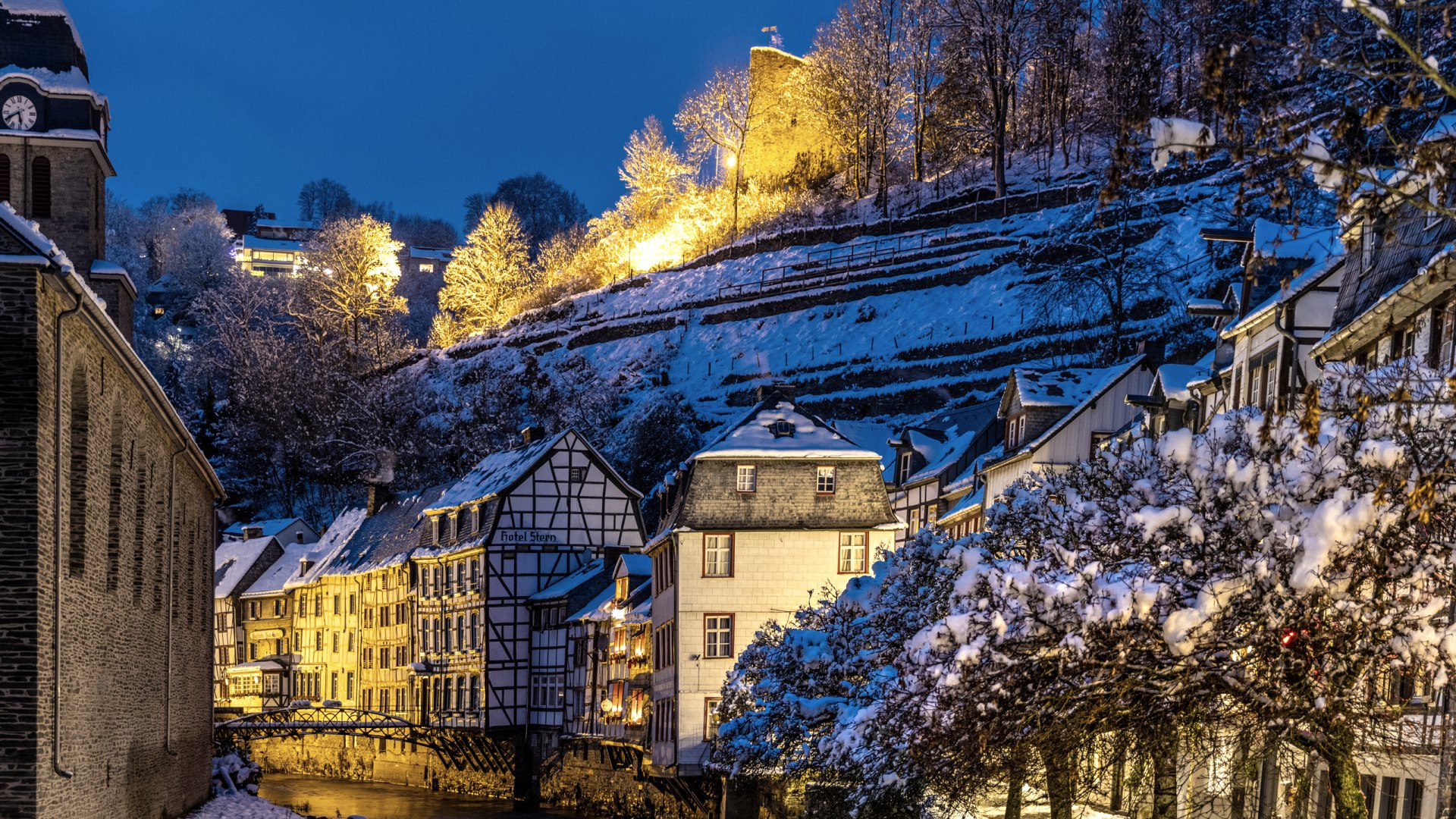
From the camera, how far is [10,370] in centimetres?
1694

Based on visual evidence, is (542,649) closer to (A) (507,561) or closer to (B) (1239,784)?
(A) (507,561)

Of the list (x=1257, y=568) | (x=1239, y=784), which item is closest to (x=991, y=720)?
(x=1257, y=568)

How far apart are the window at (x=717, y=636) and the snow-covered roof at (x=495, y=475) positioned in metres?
18.6

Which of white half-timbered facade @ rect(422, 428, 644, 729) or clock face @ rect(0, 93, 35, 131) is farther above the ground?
clock face @ rect(0, 93, 35, 131)

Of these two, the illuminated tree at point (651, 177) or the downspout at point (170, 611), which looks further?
the illuminated tree at point (651, 177)

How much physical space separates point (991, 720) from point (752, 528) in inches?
870

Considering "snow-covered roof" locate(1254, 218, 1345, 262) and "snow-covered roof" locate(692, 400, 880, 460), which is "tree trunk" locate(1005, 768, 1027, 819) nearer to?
"snow-covered roof" locate(1254, 218, 1345, 262)

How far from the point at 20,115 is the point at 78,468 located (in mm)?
12947

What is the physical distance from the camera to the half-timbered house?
36.9 meters

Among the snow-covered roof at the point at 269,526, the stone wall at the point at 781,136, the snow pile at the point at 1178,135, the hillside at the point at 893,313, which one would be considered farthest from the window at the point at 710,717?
the stone wall at the point at 781,136

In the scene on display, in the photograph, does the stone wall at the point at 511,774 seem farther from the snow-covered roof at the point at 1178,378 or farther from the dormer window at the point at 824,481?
the snow-covered roof at the point at 1178,378

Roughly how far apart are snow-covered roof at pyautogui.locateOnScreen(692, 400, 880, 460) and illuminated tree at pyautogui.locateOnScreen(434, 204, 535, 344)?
205ft

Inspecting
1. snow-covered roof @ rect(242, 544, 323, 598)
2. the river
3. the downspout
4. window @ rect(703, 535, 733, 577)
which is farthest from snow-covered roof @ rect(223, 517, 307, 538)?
the downspout

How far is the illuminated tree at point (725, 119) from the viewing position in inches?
3824
